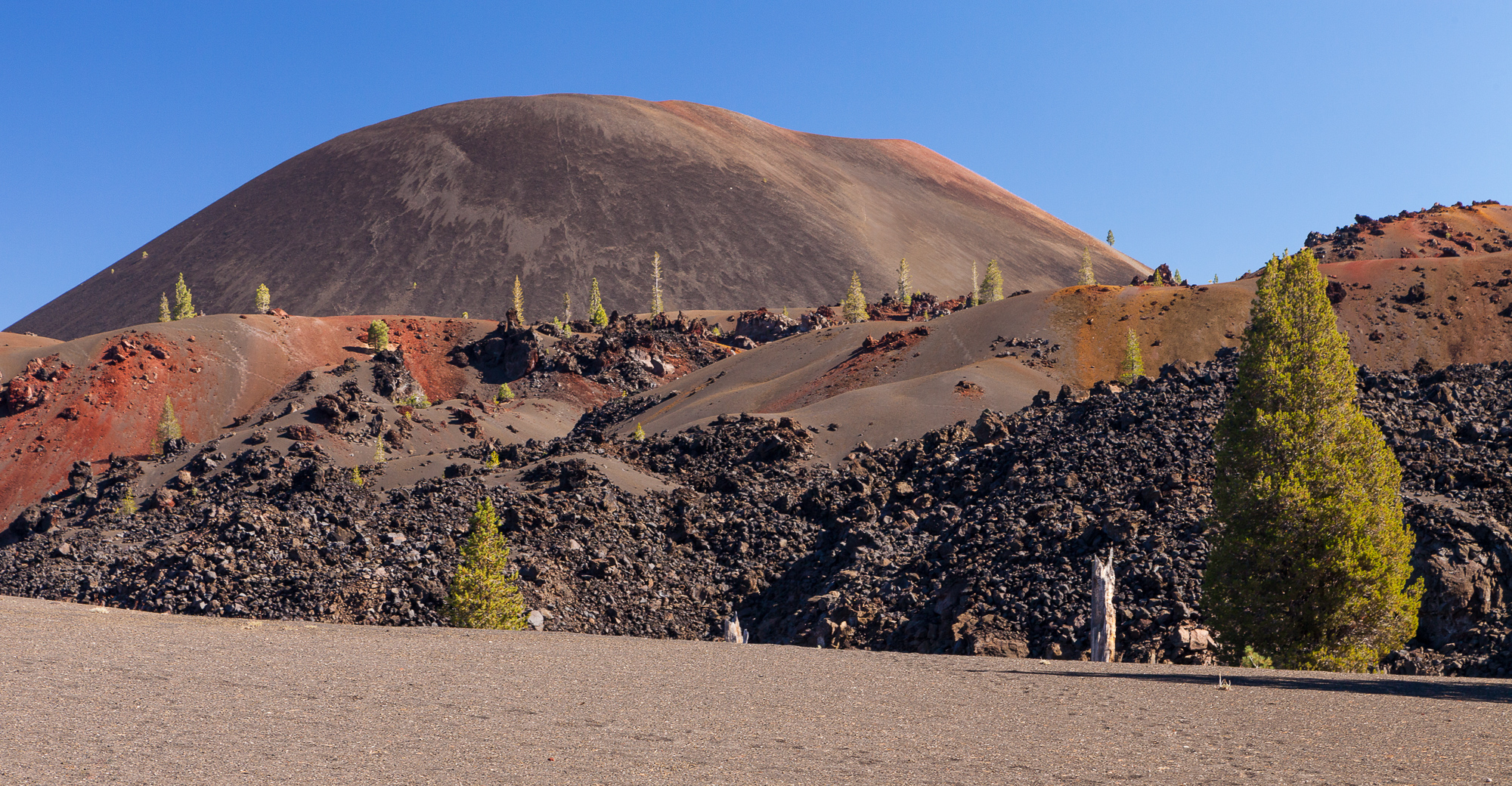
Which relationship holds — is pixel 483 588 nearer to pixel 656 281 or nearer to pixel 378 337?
pixel 378 337

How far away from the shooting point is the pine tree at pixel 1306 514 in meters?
21.1

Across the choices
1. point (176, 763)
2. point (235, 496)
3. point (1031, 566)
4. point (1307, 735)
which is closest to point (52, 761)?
point (176, 763)

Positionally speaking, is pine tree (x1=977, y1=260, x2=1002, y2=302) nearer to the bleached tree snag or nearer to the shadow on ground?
the bleached tree snag


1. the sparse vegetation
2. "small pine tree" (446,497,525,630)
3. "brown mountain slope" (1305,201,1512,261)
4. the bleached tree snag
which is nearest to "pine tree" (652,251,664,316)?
the sparse vegetation

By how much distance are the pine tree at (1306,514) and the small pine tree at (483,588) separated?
21.0 metres

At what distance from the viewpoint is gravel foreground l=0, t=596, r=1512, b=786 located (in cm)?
1009

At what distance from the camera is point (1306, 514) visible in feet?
70.4

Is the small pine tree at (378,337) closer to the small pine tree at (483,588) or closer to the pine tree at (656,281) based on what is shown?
the pine tree at (656,281)

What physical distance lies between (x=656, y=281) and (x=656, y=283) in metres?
0.25

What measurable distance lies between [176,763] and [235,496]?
47.6 metres

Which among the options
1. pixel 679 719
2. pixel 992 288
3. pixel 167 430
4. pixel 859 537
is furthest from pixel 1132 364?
pixel 167 430

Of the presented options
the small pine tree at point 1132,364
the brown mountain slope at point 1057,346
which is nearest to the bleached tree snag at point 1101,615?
the brown mountain slope at point 1057,346

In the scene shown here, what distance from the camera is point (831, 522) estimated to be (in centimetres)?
4522

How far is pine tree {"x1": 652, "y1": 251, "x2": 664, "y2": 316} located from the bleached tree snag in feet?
395
